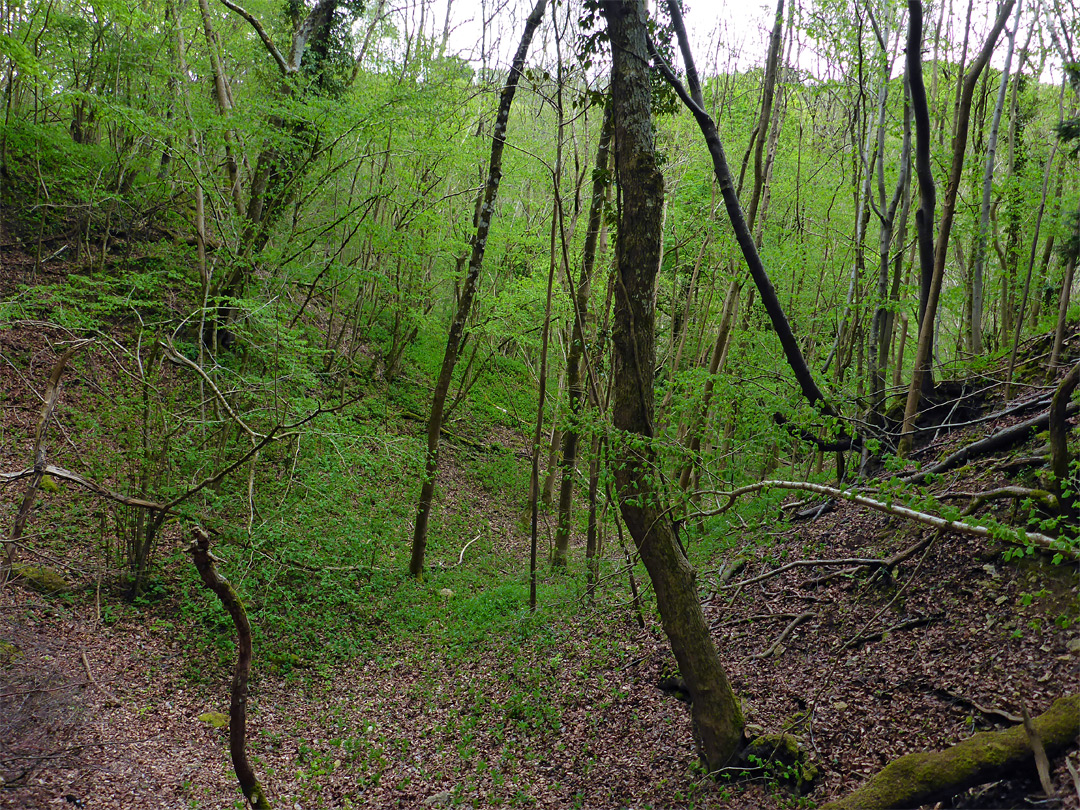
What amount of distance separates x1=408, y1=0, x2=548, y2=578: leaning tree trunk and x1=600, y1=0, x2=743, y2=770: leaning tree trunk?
3.88m

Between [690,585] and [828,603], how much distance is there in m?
2.01

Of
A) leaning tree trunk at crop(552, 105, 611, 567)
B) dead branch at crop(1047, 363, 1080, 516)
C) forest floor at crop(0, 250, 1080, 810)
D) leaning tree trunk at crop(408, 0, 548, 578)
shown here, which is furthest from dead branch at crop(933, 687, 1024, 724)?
leaning tree trunk at crop(408, 0, 548, 578)

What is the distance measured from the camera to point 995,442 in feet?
17.4

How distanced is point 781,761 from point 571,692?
2.63 meters

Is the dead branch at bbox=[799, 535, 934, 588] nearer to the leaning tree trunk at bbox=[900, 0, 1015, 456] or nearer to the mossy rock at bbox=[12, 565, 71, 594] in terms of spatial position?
the leaning tree trunk at bbox=[900, 0, 1015, 456]

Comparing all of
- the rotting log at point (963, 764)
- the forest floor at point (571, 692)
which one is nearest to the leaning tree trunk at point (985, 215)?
the forest floor at point (571, 692)

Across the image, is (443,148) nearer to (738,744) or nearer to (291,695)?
(291,695)

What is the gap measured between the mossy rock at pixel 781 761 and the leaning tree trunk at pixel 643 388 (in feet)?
0.39

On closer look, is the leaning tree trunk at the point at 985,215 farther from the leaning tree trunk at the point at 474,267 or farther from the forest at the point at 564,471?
the leaning tree trunk at the point at 474,267

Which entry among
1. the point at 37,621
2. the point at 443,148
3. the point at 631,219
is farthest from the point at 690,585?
the point at 443,148

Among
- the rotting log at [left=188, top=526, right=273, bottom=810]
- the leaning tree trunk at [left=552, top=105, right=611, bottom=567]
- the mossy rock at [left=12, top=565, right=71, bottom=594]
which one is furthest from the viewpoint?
the leaning tree trunk at [left=552, top=105, right=611, bottom=567]

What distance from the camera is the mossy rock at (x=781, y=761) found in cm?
384

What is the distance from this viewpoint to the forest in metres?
4.02

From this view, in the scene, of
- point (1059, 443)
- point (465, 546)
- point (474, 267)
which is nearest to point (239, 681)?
point (1059, 443)
